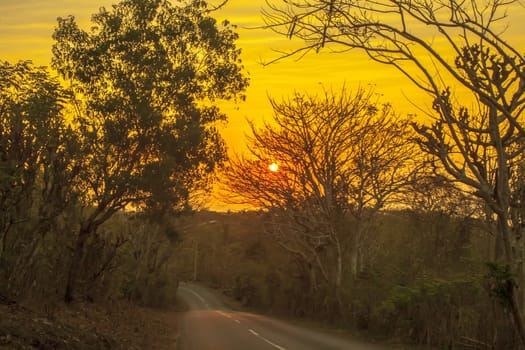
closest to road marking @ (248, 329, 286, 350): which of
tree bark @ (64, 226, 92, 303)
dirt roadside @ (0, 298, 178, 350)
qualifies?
dirt roadside @ (0, 298, 178, 350)

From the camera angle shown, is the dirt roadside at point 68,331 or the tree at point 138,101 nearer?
the dirt roadside at point 68,331

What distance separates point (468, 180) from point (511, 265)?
91cm

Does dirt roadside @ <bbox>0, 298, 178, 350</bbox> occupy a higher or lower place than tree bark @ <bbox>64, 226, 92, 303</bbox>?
lower

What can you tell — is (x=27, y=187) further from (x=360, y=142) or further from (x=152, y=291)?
(x=152, y=291)

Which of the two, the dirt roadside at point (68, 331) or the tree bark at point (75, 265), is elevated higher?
the tree bark at point (75, 265)

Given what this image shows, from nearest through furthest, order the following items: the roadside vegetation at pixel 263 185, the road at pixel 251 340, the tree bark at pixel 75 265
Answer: the roadside vegetation at pixel 263 185
the road at pixel 251 340
the tree bark at pixel 75 265

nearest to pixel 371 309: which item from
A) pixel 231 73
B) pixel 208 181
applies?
pixel 208 181

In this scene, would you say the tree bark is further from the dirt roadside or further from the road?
the road

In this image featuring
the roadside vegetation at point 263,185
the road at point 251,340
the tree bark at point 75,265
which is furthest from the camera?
the tree bark at point 75,265

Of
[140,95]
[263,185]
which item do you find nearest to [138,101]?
[140,95]

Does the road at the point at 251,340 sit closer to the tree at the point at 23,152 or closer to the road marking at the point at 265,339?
the road marking at the point at 265,339

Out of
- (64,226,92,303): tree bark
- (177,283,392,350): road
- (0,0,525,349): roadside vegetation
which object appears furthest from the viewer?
(64,226,92,303): tree bark

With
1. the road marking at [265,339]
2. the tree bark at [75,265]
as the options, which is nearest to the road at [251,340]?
the road marking at [265,339]

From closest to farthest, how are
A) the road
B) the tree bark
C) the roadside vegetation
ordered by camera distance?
the roadside vegetation < the road < the tree bark
